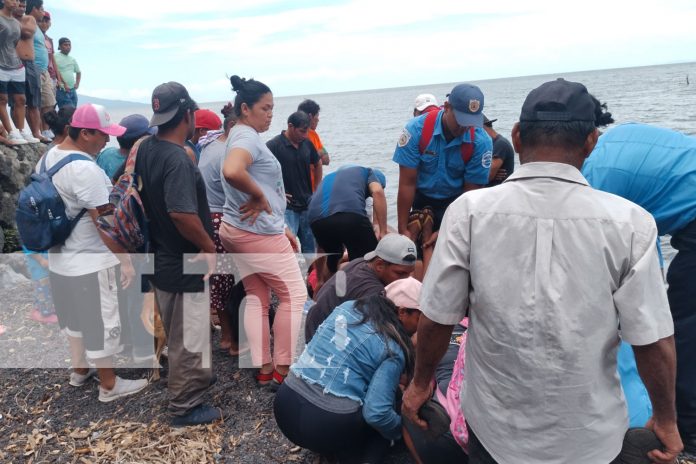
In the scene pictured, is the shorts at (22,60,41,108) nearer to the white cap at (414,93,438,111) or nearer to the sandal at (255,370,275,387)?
the white cap at (414,93,438,111)

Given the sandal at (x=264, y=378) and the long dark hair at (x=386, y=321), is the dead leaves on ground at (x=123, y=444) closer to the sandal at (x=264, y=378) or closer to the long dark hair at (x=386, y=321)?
the sandal at (x=264, y=378)

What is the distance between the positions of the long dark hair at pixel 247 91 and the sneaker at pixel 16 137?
587 centimetres

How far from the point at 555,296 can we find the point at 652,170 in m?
1.69

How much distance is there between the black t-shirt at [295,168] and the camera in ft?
21.1

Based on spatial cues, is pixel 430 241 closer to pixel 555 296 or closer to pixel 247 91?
pixel 247 91

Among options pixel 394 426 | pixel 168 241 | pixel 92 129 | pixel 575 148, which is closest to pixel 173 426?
pixel 168 241

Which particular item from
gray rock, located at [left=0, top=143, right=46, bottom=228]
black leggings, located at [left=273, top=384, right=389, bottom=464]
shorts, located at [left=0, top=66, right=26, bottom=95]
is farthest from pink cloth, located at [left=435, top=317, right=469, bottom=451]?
shorts, located at [left=0, top=66, right=26, bottom=95]

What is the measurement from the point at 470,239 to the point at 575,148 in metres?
0.47

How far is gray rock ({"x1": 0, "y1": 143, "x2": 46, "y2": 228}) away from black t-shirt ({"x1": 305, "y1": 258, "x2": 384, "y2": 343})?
5.84 meters

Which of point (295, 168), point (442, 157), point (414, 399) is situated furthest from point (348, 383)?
point (295, 168)

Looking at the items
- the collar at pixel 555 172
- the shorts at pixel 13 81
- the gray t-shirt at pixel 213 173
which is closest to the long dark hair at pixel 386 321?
the collar at pixel 555 172

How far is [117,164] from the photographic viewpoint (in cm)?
512

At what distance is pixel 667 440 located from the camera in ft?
6.45

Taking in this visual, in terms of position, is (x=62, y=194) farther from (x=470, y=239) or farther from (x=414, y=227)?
(x=470, y=239)
